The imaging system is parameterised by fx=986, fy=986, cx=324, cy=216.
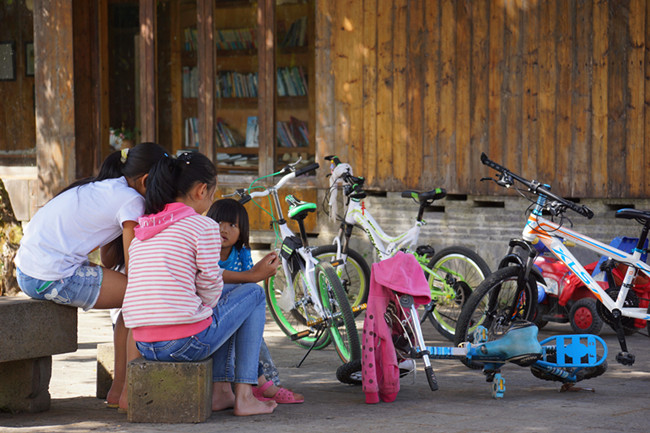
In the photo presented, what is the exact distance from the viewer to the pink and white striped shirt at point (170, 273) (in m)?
4.73

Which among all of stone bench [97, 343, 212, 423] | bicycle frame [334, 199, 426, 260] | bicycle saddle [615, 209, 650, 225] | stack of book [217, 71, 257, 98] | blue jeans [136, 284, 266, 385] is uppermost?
stack of book [217, 71, 257, 98]

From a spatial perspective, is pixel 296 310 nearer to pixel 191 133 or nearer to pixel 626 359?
pixel 626 359

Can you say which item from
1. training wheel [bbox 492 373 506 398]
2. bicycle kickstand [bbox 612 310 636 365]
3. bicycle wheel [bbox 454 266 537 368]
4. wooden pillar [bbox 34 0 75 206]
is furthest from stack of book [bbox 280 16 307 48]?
training wheel [bbox 492 373 506 398]

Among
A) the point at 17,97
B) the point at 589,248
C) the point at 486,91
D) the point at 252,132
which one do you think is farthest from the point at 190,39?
the point at 589,248

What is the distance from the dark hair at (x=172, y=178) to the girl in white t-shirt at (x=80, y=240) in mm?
143

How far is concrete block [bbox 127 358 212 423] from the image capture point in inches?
188

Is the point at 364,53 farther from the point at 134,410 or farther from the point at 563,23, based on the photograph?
the point at 134,410

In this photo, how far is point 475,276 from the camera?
7.76 meters

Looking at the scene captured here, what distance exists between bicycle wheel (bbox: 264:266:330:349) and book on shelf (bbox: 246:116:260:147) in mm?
3140

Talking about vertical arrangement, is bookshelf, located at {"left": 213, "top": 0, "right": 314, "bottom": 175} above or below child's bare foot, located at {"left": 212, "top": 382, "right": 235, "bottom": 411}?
above

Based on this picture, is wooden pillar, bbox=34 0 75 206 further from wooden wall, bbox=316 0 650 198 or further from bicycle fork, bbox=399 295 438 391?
bicycle fork, bbox=399 295 438 391

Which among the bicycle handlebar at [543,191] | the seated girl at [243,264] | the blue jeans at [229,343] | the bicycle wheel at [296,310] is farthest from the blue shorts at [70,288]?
the bicycle handlebar at [543,191]

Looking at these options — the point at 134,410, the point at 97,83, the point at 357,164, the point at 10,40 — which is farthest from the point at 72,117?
the point at 134,410

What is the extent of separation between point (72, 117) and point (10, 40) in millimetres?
1768
